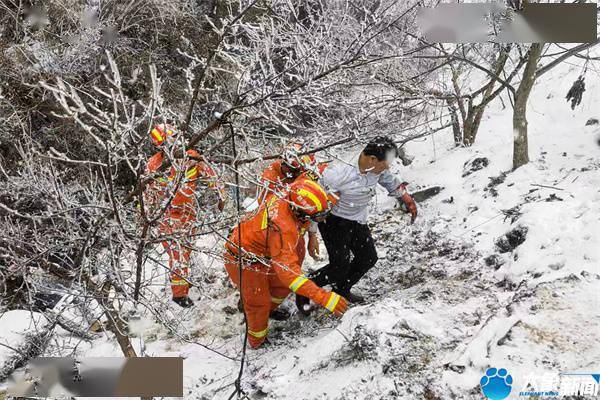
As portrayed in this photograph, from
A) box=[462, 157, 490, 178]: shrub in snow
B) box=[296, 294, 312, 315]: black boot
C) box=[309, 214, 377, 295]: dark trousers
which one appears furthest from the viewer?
box=[462, 157, 490, 178]: shrub in snow

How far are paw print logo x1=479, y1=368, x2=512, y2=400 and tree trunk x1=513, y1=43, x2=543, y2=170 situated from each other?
2863 millimetres

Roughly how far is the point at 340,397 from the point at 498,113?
18.5 ft

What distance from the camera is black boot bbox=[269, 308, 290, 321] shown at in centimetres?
393

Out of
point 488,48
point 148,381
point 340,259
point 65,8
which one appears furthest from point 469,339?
point 65,8

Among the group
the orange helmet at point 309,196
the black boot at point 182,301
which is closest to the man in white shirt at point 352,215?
the orange helmet at point 309,196

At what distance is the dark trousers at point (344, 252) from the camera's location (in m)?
3.59

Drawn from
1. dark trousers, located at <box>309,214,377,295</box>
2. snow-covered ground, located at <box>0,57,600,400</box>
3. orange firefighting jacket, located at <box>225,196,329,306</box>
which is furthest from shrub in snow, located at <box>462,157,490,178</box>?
orange firefighting jacket, located at <box>225,196,329,306</box>

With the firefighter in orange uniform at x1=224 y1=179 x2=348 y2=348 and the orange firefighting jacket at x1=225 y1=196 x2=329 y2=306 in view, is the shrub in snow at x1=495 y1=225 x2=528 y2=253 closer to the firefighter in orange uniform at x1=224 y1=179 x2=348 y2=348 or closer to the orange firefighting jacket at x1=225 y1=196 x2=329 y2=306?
the firefighter in orange uniform at x1=224 y1=179 x2=348 y2=348

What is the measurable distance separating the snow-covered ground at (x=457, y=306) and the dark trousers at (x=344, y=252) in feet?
0.90

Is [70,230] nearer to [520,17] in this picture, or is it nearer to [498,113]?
[520,17]

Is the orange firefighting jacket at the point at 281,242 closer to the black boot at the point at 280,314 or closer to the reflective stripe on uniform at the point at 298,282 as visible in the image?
the reflective stripe on uniform at the point at 298,282

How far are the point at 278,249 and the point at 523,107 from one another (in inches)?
111

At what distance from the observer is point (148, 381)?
221 centimetres

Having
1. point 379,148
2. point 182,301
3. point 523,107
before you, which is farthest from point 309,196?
point 523,107
